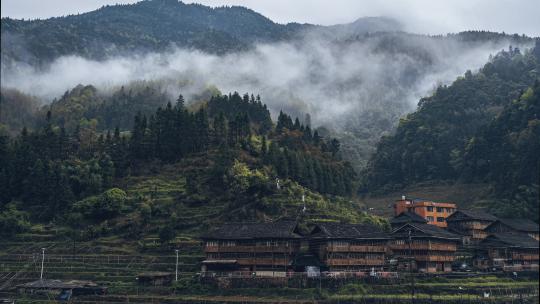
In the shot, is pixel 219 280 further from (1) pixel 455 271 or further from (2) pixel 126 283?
(1) pixel 455 271

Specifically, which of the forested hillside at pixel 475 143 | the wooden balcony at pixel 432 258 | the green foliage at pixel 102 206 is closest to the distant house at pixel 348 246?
the wooden balcony at pixel 432 258

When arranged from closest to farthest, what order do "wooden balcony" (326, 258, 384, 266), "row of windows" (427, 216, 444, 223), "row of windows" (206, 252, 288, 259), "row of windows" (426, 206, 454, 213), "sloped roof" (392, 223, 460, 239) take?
"wooden balcony" (326, 258, 384, 266) → "row of windows" (206, 252, 288, 259) → "sloped roof" (392, 223, 460, 239) → "row of windows" (427, 216, 444, 223) → "row of windows" (426, 206, 454, 213)

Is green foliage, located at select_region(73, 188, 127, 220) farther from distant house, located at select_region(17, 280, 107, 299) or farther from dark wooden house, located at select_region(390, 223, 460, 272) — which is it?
dark wooden house, located at select_region(390, 223, 460, 272)

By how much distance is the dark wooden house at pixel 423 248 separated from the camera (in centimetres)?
8562

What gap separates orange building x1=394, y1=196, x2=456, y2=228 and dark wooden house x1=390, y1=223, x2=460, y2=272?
23434mm

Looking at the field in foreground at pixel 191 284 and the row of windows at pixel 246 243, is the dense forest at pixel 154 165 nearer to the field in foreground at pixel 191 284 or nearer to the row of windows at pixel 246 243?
the field in foreground at pixel 191 284

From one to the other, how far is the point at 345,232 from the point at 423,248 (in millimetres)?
12626

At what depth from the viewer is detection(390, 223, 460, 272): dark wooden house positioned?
8562 cm

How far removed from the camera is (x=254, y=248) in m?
82.8

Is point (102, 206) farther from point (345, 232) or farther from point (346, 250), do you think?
point (346, 250)

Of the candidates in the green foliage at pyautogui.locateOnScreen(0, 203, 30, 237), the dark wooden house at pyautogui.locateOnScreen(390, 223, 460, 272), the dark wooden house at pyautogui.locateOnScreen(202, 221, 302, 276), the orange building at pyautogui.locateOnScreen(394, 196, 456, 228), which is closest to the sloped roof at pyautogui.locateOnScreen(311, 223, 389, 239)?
the dark wooden house at pyautogui.locateOnScreen(202, 221, 302, 276)

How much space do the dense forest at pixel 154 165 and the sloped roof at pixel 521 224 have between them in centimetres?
3390

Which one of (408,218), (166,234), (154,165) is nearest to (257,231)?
(166,234)

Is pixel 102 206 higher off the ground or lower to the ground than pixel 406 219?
higher
